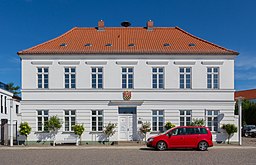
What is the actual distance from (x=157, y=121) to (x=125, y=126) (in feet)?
8.73

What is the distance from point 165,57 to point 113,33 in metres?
6.24

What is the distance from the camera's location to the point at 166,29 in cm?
2986

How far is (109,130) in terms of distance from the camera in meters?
24.5

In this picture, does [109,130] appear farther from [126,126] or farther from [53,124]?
[53,124]

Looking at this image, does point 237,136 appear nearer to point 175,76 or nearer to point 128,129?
point 175,76

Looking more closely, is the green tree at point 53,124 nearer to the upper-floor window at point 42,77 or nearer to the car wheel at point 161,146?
the upper-floor window at point 42,77

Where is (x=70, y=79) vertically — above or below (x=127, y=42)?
below

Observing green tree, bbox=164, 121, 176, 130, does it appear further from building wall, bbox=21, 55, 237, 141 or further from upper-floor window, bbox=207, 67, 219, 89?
upper-floor window, bbox=207, 67, 219, 89

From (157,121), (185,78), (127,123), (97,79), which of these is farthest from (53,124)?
(185,78)

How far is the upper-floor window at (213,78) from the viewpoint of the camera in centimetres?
2533

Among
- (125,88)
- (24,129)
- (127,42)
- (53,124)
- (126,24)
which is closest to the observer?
(24,129)

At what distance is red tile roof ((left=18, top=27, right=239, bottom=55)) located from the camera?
25.1 meters

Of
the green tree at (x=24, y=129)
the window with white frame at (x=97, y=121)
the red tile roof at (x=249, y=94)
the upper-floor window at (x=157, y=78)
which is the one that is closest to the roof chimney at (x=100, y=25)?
the upper-floor window at (x=157, y=78)

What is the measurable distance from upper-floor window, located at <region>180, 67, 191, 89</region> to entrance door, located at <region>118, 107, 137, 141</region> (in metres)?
4.51
